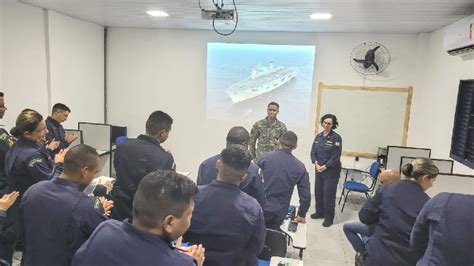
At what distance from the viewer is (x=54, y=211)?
170 centimetres

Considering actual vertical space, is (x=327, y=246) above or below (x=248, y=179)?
below

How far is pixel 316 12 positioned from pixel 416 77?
2.46 meters

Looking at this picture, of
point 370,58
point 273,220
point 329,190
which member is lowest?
point 329,190

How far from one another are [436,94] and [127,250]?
16.6 ft

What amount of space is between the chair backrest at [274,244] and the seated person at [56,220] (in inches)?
49.8

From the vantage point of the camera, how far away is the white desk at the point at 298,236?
2.90 meters

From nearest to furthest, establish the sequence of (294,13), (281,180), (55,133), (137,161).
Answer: (137,161), (281,180), (55,133), (294,13)

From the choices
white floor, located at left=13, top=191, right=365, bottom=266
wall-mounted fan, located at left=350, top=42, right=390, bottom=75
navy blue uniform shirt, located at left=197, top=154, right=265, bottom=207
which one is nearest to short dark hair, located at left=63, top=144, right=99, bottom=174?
navy blue uniform shirt, located at left=197, top=154, right=265, bottom=207

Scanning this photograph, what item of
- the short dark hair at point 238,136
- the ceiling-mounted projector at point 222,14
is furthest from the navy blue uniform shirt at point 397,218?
the ceiling-mounted projector at point 222,14

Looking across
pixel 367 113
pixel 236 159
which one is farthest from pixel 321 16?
pixel 236 159

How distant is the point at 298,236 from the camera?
3.06 m

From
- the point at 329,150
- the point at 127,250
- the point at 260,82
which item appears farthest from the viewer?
the point at 260,82

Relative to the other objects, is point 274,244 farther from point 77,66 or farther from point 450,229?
point 77,66

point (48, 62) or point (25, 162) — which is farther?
point (48, 62)
